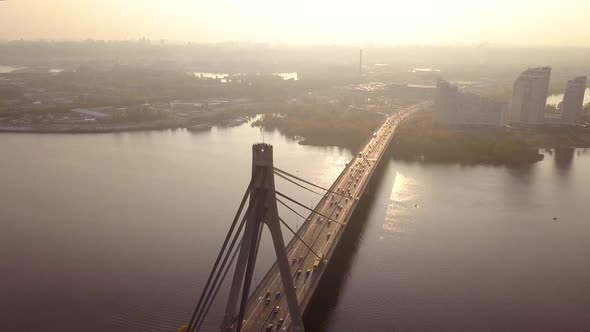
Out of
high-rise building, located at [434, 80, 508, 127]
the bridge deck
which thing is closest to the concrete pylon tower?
the bridge deck

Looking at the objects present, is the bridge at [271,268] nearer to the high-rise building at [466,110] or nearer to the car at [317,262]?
the car at [317,262]

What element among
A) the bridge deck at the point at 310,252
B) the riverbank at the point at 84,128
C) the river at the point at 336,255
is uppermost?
the riverbank at the point at 84,128

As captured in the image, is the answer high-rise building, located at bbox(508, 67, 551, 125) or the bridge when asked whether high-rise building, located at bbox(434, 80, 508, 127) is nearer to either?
high-rise building, located at bbox(508, 67, 551, 125)

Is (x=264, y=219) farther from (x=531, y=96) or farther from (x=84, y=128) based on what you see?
(x=531, y=96)

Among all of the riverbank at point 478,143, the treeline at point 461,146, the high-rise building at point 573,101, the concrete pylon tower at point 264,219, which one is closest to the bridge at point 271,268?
the concrete pylon tower at point 264,219

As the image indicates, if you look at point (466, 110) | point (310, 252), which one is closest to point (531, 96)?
point (466, 110)

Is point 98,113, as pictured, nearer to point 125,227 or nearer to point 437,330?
point 125,227
